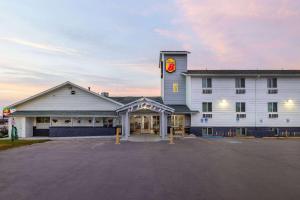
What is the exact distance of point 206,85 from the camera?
30.5 meters

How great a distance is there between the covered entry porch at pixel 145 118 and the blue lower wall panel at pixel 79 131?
8.04ft

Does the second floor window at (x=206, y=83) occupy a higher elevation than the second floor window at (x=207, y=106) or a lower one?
higher

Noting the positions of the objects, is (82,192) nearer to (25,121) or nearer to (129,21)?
(129,21)

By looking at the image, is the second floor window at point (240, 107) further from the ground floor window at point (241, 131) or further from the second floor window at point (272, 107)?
the second floor window at point (272, 107)

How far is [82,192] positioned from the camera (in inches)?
284

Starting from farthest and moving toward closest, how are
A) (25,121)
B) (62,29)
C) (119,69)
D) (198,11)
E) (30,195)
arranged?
(119,69) < (25,121) < (62,29) < (198,11) < (30,195)

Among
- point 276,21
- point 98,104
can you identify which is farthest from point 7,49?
point 276,21

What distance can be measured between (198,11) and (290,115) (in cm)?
1834

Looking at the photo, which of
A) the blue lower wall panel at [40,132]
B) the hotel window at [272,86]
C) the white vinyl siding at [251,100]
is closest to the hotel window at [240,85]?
the white vinyl siding at [251,100]

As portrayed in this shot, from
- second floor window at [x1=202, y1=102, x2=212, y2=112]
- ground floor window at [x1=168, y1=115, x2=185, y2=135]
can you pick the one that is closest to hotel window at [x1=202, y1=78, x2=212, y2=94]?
second floor window at [x1=202, y1=102, x2=212, y2=112]

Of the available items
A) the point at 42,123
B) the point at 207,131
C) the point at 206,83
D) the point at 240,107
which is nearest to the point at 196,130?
the point at 207,131

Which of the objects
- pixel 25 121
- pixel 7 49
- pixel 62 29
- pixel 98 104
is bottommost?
pixel 25 121

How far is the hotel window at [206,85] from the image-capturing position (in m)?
30.4

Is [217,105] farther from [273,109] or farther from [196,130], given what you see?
[273,109]
